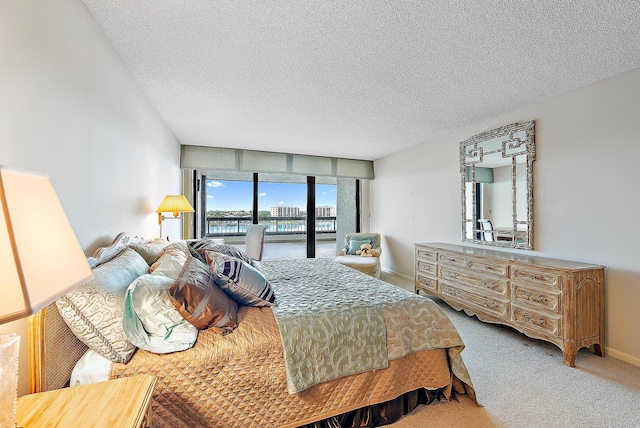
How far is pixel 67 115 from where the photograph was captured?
152 cm

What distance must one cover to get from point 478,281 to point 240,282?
8.72ft

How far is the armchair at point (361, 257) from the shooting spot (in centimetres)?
461

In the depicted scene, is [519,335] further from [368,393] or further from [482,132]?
[482,132]

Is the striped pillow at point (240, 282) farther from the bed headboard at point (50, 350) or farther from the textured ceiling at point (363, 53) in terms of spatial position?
the textured ceiling at point (363, 53)

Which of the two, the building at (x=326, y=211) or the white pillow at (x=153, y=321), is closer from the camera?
the white pillow at (x=153, y=321)

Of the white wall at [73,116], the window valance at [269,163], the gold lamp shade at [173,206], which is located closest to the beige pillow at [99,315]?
the white wall at [73,116]

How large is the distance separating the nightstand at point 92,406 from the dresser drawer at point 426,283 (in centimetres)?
346

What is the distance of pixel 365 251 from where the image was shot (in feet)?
16.6

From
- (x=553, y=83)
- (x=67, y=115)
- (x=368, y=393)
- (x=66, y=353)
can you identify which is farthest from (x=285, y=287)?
(x=553, y=83)

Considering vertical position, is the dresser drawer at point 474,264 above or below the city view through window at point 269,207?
below

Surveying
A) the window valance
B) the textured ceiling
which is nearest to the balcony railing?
the window valance

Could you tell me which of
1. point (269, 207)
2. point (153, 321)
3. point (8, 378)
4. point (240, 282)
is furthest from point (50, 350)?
point (269, 207)

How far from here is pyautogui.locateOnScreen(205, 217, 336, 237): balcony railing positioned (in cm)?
536

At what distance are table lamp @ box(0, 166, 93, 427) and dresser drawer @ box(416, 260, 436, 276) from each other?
374 cm
